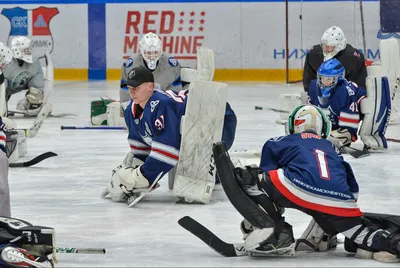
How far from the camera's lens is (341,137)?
24.1 ft

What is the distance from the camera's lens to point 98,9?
14477 mm

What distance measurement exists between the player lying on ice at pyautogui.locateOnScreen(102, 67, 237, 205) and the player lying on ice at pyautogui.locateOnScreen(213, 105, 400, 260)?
1.32 meters

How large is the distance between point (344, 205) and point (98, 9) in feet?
35.0

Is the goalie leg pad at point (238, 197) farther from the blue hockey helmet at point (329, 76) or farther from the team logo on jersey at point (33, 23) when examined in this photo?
the team logo on jersey at point (33, 23)

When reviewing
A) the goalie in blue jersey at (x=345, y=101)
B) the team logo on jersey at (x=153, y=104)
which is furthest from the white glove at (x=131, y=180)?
the goalie in blue jersey at (x=345, y=101)

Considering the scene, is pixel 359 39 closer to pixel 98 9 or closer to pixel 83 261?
pixel 98 9

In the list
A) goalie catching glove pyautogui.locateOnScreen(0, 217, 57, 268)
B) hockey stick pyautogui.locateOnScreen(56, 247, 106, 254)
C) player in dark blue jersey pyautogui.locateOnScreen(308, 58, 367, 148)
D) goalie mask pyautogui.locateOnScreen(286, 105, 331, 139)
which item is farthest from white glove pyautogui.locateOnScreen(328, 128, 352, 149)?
goalie catching glove pyautogui.locateOnScreen(0, 217, 57, 268)

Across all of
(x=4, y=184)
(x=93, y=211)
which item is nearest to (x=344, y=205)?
(x=4, y=184)

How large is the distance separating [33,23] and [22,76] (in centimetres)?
393

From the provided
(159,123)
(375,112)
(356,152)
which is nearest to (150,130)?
(159,123)

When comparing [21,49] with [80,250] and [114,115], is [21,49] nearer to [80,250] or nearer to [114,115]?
[114,115]

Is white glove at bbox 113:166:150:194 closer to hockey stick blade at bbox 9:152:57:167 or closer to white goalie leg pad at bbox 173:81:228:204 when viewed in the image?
white goalie leg pad at bbox 173:81:228:204

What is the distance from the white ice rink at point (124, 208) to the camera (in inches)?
165

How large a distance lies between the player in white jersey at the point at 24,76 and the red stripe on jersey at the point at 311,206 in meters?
6.67
